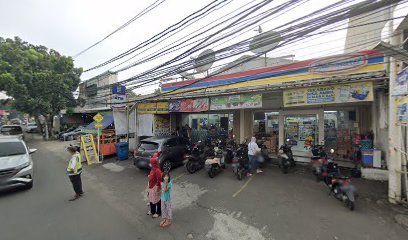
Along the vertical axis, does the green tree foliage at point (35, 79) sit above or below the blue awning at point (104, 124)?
above

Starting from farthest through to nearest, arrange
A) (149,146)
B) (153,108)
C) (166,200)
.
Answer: (153,108), (149,146), (166,200)

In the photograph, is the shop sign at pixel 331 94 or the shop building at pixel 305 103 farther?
the shop building at pixel 305 103

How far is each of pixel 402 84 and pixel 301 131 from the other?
4845 millimetres

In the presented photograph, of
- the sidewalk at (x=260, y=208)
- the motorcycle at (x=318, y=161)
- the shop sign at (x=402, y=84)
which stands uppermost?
the shop sign at (x=402, y=84)

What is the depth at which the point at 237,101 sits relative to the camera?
26.2ft

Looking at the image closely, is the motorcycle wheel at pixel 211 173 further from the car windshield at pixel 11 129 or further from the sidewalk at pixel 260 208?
the car windshield at pixel 11 129

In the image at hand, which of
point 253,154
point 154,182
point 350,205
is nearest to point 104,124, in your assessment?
point 154,182

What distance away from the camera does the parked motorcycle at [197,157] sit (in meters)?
7.83

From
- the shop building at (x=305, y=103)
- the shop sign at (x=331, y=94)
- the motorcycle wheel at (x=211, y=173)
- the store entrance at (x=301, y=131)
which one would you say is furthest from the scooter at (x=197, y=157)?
the shop sign at (x=331, y=94)

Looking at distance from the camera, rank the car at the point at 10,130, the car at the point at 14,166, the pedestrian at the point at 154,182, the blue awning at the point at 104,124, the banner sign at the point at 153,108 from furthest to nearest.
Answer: the car at the point at 10,130, the blue awning at the point at 104,124, the banner sign at the point at 153,108, the car at the point at 14,166, the pedestrian at the point at 154,182

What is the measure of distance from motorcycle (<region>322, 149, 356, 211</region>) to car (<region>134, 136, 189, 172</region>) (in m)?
5.98

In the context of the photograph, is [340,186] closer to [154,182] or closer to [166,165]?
[154,182]

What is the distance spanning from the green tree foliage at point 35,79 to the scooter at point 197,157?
17.4 metres

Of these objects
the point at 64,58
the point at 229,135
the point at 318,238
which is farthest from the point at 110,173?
the point at 64,58
